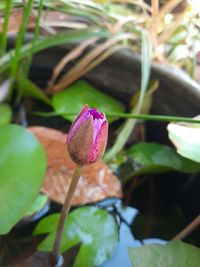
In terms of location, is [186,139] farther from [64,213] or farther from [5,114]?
[5,114]

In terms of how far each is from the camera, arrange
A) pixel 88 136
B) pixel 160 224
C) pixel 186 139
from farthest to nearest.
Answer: pixel 160 224, pixel 186 139, pixel 88 136

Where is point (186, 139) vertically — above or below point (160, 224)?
above

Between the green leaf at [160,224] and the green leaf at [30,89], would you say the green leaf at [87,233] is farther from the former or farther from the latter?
the green leaf at [30,89]

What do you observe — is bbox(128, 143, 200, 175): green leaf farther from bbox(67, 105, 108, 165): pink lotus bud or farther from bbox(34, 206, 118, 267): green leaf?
bbox(67, 105, 108, 165): pink lotus bud

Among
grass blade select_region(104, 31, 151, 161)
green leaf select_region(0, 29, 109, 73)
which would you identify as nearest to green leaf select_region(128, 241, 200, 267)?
grass blade select_region(104, 31, 151, 161)

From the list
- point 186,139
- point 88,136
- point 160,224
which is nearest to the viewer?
point 88,136

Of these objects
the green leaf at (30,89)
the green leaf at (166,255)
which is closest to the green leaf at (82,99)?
the green leaf at (30,89)

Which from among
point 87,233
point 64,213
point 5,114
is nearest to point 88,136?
point 64,213

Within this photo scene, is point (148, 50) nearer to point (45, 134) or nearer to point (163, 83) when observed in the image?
point (163, 83)
